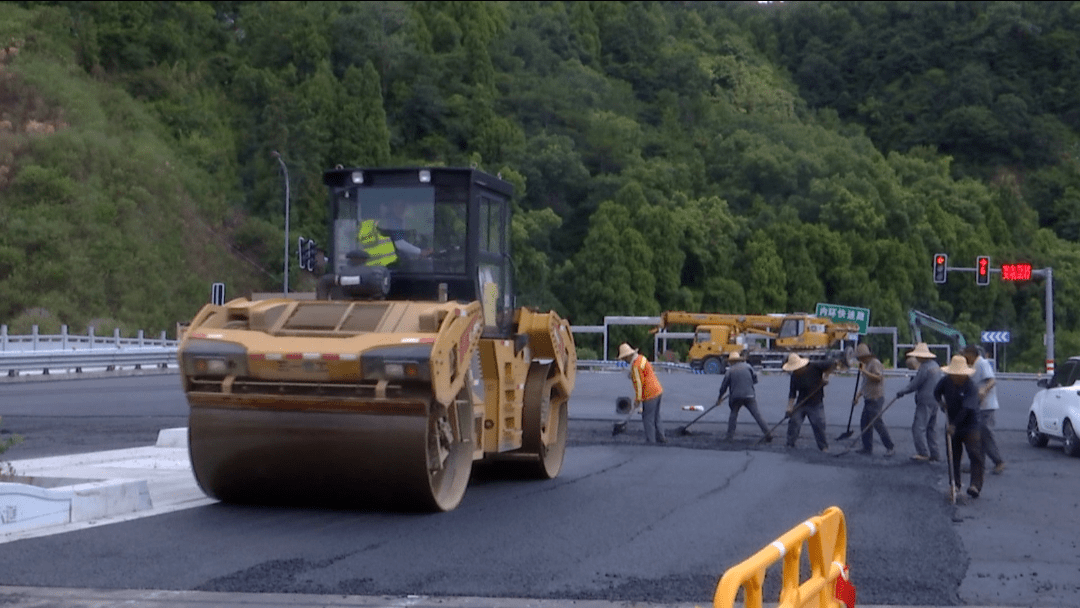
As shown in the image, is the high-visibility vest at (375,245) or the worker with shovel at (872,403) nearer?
the high-visibility vest at (375,245)

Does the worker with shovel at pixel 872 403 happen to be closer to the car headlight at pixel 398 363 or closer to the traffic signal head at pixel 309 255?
the traffic signal head at pixel 309 255

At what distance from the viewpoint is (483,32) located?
95.2m

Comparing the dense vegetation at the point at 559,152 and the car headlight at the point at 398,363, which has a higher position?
the dense vegetation at the point at 559,152

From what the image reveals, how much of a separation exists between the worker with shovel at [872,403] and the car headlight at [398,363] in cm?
1041

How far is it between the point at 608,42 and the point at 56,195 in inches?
2511

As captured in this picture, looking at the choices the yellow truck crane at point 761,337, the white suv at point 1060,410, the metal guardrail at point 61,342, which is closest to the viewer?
the white suv at point 1060,410

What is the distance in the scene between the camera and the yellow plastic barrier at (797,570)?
15.1 ft

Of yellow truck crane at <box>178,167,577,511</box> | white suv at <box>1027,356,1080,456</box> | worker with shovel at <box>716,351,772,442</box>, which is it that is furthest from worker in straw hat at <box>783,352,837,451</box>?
yellow truck crane at <box>178,167,577,511</box>

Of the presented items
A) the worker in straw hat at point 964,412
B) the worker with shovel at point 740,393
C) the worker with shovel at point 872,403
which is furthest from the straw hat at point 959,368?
the worker with shovel at point 740,393

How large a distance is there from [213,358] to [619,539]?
3.68 m

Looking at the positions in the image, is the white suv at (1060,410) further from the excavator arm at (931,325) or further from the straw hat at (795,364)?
Answer: the excavator arm at (931,325)

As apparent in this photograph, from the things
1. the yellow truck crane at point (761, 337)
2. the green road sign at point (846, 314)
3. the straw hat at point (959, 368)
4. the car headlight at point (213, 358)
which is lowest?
the yellow truck crane at point (761, 337)

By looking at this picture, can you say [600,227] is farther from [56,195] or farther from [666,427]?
[666,427]

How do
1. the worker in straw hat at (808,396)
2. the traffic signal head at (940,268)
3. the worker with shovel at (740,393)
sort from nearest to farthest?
the worker in straw hat at (808,396) < the worker with shovel at (740,393) < the traffic signal head at (940,268)
